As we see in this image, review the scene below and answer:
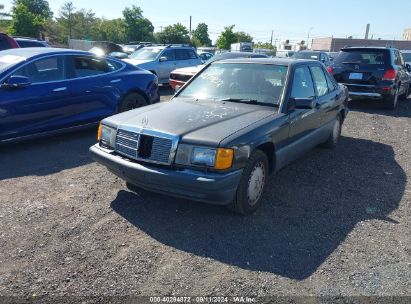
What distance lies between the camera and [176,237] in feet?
11.6

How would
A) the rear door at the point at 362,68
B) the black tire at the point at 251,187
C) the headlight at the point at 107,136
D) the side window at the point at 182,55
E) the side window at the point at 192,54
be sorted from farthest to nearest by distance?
the side window at the point at 192,54
the side window at the point at 182,55
the rear door at the point at 362,68
the headlight at the point at 107,136
the black tire at the point at 251,187

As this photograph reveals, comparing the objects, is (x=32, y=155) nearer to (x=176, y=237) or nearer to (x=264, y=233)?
(x=176, y=237)

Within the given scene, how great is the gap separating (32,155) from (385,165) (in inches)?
216

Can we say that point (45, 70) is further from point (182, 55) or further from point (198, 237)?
point (182, 55)

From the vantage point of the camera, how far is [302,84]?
491 centimetres

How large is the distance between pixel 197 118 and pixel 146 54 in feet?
35.2

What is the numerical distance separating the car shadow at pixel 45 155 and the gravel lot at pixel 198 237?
4 cm

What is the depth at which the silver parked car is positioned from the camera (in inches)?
521

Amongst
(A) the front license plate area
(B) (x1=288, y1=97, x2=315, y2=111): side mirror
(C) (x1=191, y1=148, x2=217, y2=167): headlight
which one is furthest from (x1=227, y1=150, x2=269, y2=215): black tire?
(A) the front license plate area

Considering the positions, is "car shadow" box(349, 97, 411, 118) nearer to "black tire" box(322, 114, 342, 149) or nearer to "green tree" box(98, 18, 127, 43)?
"black tire" box(322, 114, 342, 149)

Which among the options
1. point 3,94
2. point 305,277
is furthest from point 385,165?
point 3,94

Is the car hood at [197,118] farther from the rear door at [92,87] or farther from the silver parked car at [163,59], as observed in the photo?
the silver parked car at [163,59]

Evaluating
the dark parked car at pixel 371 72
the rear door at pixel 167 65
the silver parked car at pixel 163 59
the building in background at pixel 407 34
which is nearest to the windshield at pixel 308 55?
the silver parked car at pixel 163 59

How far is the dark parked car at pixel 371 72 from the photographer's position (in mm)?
9883
